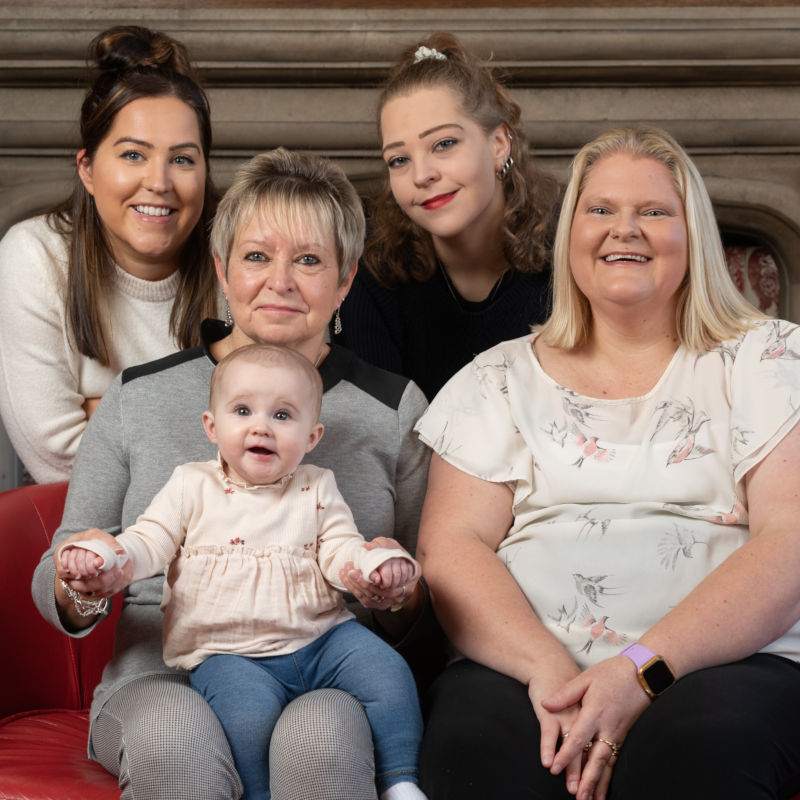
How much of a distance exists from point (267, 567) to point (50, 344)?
905 mm

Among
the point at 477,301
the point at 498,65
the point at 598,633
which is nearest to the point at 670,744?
the point at 598,633

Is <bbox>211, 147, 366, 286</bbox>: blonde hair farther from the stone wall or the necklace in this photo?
the stone wall

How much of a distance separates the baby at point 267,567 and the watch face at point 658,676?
0.99 ft

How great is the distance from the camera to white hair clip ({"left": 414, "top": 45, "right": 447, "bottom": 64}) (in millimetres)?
2232

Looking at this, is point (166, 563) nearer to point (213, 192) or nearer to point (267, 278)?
point (267, 278)

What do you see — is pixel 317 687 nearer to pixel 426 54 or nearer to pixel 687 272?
pixel 687 272

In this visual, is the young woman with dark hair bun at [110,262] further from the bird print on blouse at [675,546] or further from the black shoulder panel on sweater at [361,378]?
the bird print on blouse at [675,546]

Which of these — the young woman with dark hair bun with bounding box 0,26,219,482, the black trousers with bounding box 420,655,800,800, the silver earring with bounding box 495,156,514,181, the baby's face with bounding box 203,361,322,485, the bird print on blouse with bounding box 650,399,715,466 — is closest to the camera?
the black trousers with bounding box 420,655,800,800

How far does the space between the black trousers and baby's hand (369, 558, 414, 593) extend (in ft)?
0.61

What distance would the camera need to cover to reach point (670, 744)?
121 cm

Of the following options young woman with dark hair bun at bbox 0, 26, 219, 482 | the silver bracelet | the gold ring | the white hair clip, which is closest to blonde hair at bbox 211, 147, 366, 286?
young woman with dark hair bun at bbox 0, 26, 219, 482

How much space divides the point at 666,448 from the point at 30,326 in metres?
1.25

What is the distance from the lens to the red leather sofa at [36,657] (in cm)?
161

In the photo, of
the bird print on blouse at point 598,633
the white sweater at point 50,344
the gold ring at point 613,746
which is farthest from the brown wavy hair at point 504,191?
the gold ring at point 613,746
